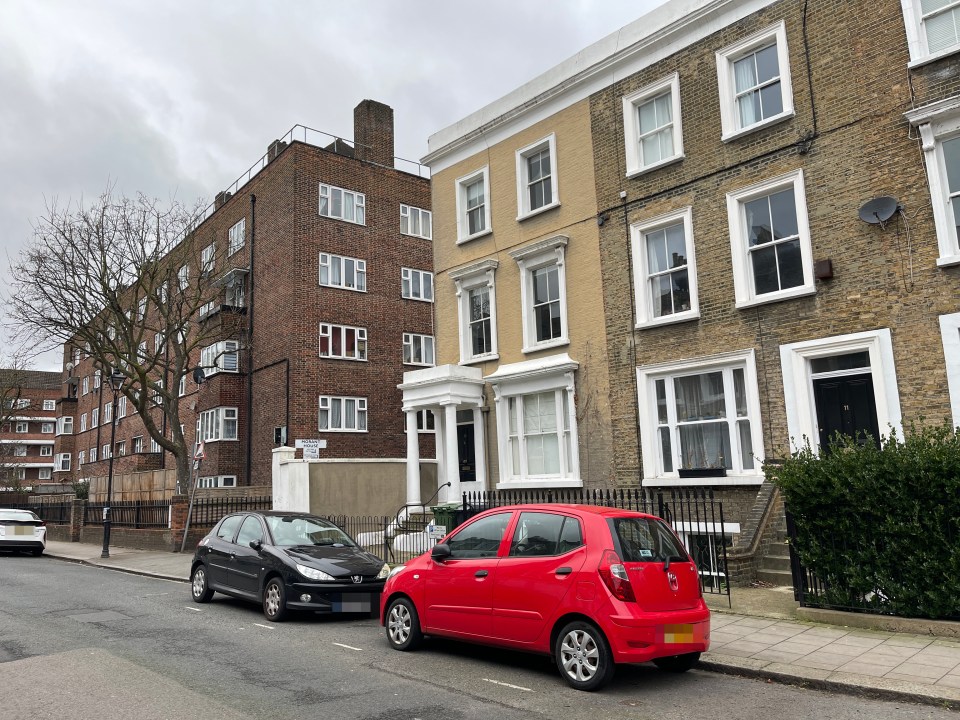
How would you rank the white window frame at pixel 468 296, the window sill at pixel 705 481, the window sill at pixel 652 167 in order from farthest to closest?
the white window frame at pixel 468 296, the window sill at pixel 652 167, the window sill at pixel 705 481

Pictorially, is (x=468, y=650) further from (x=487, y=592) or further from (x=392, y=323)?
(x=392, y=323)

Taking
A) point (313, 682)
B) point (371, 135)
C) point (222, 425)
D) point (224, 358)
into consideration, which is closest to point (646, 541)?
point (313, 682)

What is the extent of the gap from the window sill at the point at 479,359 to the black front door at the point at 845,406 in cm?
766

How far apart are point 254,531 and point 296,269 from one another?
17.9m

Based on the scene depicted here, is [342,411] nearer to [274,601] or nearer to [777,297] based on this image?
[274,601]

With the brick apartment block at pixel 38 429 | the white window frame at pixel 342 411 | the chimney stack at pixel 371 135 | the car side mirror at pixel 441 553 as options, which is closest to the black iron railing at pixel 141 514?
the white window frame at pixel 342 411

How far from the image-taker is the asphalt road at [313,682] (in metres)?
6.04

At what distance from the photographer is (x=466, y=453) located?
20.1 metres

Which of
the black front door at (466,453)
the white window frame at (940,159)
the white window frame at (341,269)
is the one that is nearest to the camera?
the white window frame at (940,159)

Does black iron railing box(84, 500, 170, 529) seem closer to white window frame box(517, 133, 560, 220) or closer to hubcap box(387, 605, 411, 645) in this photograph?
white window frame box(517, 133, 560, 220)

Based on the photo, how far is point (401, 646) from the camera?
8.36 m

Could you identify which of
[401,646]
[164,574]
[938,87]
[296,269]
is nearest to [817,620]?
[401,646]

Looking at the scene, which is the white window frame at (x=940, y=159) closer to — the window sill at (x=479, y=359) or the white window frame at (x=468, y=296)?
the white window frame at (x=468, y=296)

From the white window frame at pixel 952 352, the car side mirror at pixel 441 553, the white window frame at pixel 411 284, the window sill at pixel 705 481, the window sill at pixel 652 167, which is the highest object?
the white window frame at pixel 411 284
